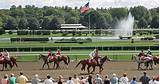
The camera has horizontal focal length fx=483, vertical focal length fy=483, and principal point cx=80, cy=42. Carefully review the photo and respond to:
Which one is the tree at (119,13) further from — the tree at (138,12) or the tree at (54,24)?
the tree at (54,24)

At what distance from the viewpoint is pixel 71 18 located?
149375 mm

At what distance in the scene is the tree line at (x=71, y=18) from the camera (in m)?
126

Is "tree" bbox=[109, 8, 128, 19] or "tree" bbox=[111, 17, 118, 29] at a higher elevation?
"tree" bbox=[109, 8, 128, 19]

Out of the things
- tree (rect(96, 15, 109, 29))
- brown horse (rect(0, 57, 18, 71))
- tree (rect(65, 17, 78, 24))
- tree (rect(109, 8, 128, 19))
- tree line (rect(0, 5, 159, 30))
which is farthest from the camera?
tree (rect(109, 8, 128, 19))

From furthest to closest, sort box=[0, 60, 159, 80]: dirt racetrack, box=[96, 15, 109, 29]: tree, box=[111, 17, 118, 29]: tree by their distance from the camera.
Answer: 1. box=[111, 17, 118, 29]: tree
2. box=[96, 15, 109, 29]: tree
3. box=[0, 60, 159, 80]: dirt racetrack

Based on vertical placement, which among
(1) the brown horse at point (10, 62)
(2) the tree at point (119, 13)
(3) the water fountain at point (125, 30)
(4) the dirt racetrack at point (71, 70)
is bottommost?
(3) the water fountain at point (125, 30)

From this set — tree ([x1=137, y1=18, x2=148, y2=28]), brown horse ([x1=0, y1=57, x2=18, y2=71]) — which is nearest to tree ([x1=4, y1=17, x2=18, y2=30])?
tree ([x1=137, y1=18, x2=148, y2=28])

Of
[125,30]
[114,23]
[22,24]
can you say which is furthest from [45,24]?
[125,30]

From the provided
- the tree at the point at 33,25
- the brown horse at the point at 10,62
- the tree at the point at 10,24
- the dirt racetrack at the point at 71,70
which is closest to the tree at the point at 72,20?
the tree at the point at 33,25

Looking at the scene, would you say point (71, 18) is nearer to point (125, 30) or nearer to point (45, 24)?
point (45, 24)

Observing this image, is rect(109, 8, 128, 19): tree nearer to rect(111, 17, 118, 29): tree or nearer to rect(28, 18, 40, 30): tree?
rect(111, 17, 118, 29): tree

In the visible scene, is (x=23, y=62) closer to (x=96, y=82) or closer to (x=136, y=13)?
(x=96, y=82)

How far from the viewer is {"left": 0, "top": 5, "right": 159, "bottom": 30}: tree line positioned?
126m

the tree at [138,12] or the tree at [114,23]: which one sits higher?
the tree at [138,12]
